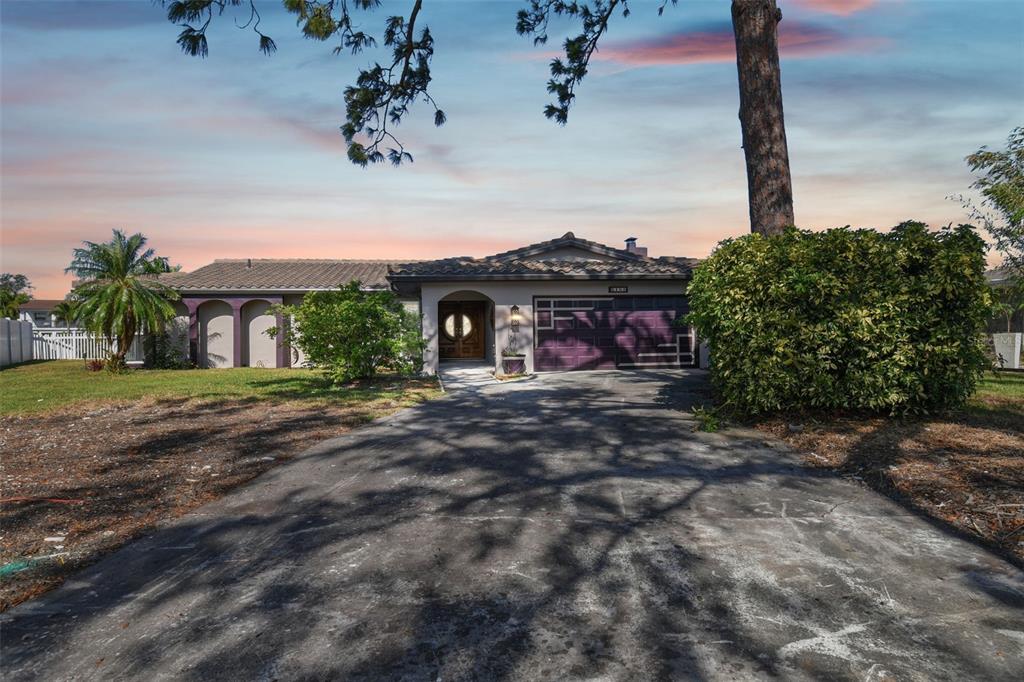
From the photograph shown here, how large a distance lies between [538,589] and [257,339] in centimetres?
2073

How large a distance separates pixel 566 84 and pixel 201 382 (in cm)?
1135

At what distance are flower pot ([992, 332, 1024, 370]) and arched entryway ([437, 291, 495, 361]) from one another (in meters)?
16.2

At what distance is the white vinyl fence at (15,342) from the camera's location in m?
21.1

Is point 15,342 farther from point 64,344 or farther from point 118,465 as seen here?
point 118,465

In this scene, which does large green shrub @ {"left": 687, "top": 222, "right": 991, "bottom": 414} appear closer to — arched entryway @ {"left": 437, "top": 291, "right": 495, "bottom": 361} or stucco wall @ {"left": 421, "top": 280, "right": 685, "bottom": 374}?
stucco wall @ {"left": 421, "top": 280, "right": 685, "bottom": 374}

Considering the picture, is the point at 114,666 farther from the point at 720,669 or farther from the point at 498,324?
the point at 498,324

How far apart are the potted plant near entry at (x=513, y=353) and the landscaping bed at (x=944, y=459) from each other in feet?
28.0

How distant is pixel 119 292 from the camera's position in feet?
59.5

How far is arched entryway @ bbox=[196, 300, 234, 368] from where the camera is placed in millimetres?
21562

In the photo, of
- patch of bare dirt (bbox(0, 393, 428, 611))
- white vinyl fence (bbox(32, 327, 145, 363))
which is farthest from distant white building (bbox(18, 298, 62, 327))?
patch of bare dirt (bbox(0, 393, 428, 611))

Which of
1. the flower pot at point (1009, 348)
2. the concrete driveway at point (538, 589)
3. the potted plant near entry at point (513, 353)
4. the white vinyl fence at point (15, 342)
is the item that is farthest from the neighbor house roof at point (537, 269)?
the white vinyl fence at point (15, 342)

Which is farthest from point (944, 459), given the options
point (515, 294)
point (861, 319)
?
point (515, 294)

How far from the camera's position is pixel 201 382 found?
1498 cm

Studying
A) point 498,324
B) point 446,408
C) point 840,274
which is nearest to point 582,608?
point 840,274
